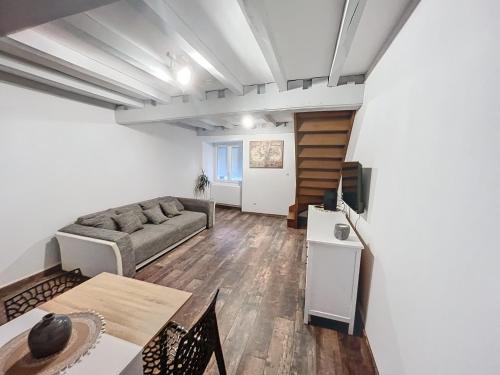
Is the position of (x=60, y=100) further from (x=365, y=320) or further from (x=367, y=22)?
(x=365, y=320)

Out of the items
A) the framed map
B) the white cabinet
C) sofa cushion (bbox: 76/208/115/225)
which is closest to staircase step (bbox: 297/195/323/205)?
the framed map

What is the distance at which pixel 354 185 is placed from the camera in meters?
1.94

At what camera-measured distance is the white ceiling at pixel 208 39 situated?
50.4 inches

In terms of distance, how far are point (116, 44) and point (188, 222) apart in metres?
2.76

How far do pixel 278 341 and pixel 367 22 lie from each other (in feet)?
8.34

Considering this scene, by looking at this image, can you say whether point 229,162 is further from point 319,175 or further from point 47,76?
point 47,76

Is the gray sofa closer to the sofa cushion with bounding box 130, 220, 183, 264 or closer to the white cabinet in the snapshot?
the sofa cushion with bounding box 130, 220, 183, 264

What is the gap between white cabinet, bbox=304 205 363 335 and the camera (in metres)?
1.74

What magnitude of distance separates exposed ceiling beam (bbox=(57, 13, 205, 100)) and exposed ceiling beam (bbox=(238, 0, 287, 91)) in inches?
42.4

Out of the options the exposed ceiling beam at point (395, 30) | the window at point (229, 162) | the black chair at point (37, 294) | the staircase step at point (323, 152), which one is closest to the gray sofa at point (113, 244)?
the black chair at point (37, 294)

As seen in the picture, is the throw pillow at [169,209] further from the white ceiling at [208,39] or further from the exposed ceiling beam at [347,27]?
the exposed ceiling beam at [347,27]

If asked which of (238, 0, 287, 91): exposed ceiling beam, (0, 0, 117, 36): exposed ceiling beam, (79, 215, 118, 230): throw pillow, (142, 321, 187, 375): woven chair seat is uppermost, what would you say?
(238, 0, 287, 91): exposed ceiling beam

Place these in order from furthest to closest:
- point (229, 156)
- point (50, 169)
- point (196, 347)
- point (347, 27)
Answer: point (229, 156)
point (50, 169)
point (347, 27)
point (196, 347)

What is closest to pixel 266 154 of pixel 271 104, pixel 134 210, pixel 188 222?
pixel 188 222
